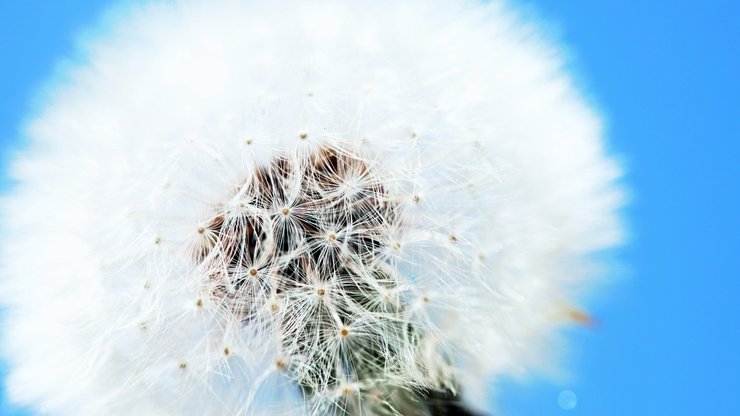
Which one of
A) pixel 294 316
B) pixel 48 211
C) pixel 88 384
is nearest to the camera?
pixel 294 316

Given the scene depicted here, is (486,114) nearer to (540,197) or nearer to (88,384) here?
(540,197)

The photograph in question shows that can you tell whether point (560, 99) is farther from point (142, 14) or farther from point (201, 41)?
point (142, 14)

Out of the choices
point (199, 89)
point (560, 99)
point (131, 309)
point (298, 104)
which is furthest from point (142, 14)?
point (560, 99)

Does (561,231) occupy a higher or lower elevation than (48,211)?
higher

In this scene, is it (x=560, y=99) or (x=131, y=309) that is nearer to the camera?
(x=131, y=309)

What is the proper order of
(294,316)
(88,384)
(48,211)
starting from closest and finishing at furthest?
(294,316), (88,384), (48,211)

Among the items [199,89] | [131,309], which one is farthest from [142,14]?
[131,309]

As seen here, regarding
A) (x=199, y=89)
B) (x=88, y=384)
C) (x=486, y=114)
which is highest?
(x=486, y=114)
